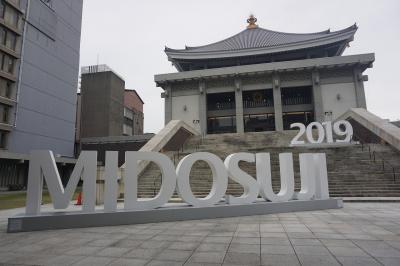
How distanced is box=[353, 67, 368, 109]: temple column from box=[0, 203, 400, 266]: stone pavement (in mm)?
30038

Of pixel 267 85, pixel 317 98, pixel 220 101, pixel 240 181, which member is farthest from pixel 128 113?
pixel 240 181

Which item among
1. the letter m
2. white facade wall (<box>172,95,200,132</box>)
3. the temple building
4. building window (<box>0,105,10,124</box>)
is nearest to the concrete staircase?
the letter m

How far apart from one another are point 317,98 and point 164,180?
32084mm

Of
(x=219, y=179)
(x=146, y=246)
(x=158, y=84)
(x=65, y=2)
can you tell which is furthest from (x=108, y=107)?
(x=146, y=246)

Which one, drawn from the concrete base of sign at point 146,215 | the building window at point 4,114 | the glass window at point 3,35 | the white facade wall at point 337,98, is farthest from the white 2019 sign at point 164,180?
the glass window at point 3,35

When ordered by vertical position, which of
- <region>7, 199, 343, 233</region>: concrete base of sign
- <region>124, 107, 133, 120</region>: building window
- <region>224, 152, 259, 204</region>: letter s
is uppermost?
<region>124, 107, 133, 120</region>: building window

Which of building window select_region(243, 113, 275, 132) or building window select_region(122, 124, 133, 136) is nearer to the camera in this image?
building window select_region(243, 113, 275, 132)

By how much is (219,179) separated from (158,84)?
34.1m

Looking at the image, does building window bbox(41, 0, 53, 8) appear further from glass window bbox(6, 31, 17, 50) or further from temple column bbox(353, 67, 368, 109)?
temple column bbox(353, 67, 368, 109)

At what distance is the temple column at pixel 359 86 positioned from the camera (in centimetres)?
3484

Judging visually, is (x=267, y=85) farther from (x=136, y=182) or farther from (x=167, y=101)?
(x=136, y=182)

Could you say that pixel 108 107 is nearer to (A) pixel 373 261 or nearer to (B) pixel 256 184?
(B) pixel 256 184

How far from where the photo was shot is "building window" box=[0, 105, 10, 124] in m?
29.5

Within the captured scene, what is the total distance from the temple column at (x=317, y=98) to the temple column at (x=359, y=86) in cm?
418
